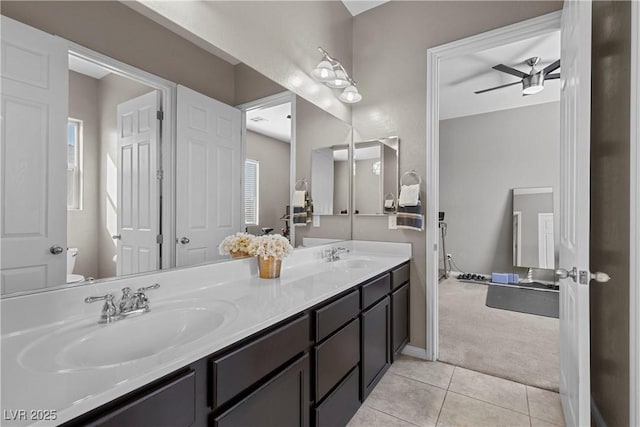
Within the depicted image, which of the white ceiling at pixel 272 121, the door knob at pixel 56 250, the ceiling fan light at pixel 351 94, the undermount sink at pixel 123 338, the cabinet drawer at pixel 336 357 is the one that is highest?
the ceiling fan light at pixel 351 94

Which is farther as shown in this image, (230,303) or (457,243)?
(457,243)

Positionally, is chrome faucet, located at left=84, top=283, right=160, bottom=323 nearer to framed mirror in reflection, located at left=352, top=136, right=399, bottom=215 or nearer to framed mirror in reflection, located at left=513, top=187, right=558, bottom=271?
framed mirror in reflection, located at left=352, top=136, right=399, bottom=215

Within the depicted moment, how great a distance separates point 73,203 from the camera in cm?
102

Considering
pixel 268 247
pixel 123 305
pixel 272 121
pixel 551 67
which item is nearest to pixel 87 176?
pixel 123 305

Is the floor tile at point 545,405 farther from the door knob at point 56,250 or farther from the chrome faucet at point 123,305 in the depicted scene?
the door knob at point 56,250

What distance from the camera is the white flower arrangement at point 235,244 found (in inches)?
62.4

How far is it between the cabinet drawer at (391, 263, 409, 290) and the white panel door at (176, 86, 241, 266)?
1154mm

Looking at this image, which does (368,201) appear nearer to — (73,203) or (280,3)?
(280,3)

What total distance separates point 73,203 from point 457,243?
534cm

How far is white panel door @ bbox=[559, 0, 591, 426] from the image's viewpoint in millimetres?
1164

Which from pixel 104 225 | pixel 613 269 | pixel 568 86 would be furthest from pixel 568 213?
pixel 104 225

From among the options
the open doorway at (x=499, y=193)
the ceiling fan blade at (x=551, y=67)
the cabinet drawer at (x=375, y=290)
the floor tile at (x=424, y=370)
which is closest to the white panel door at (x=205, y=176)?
the cabinet drawer at (x=375, y=290)

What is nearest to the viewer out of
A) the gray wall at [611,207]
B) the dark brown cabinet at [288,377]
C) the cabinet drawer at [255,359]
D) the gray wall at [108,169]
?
the dark brown cabinet at [288,377]

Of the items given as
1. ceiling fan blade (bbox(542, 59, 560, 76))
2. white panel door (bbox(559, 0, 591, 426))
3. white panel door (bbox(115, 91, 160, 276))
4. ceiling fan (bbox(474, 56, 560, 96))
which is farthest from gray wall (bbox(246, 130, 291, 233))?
ceiling fan blade (bbox(542, 59, 560, 76))
